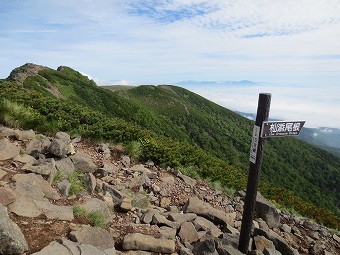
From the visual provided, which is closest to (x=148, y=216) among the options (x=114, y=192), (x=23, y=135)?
(x=114, y=192)

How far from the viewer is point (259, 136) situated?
696cm

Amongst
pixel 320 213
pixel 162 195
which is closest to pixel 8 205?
pixel 162 195

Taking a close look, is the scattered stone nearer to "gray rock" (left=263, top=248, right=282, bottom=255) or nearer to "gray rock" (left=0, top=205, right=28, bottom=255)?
"gray rock" (left=0, top=205, right=28, bottom=255)

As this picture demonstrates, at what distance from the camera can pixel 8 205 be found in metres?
6.11

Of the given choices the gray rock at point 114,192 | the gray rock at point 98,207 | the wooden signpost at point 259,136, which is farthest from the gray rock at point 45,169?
the wooden signpost at point 259,136

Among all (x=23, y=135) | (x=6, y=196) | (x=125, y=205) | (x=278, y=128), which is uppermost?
(x=278, y=128)

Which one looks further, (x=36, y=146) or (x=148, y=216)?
(x=36, y=146)

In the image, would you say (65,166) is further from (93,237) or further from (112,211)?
(93,237)

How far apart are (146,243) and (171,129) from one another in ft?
244

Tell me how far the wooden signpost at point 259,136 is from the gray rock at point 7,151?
6475mm

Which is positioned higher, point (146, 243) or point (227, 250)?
point (146, 243)

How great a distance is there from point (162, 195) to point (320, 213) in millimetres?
9269

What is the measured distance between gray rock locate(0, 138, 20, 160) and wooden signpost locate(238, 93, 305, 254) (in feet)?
21.2

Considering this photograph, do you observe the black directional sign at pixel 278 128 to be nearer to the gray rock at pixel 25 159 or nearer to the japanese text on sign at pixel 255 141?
the japanese text on sign at pixel 255 141
